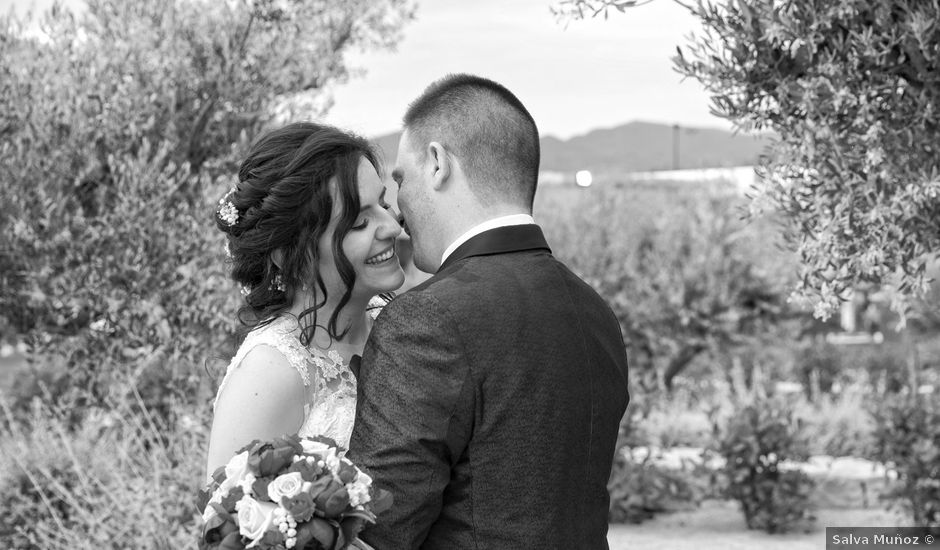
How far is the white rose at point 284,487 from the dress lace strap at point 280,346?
27.8 inches

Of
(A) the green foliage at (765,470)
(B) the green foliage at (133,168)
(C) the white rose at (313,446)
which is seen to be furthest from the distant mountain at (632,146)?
(C) the white rose at (313,446)

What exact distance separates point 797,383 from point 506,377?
1808cm

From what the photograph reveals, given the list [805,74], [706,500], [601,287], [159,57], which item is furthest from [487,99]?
[601,287]

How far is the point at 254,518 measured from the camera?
232 cm

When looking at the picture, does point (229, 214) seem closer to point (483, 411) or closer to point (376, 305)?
point (376, 305)

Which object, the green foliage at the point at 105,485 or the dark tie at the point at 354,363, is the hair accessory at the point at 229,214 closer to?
the dark tie at the point at 354,363

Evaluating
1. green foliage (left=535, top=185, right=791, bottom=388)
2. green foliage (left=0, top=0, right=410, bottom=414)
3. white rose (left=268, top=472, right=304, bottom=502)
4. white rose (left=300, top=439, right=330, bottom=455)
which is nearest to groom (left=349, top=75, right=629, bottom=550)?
white rose (left=300, top=439, right=330, bottom=455)

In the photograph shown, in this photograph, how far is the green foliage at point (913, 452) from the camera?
27.7ft

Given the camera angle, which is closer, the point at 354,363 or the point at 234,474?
the point at 234,474

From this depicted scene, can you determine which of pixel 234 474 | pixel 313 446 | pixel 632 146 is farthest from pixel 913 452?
pixel 632 146

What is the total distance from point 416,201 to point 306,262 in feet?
1.45

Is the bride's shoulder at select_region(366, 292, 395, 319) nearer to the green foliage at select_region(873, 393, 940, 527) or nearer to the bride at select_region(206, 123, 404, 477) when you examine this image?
the bride at select_region(206, 123, 404, 477)

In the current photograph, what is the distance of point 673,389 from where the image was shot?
758 inches

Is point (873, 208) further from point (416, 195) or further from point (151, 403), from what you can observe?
point (151, 403)
